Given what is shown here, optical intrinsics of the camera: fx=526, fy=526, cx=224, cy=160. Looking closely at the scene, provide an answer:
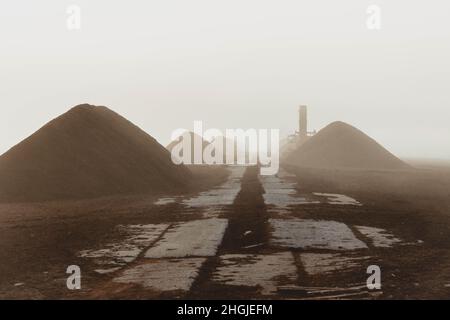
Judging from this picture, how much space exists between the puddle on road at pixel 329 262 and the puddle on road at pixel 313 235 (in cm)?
92

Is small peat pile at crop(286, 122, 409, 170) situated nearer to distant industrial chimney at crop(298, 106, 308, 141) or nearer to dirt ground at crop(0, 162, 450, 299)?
distant industrial chimney at crop(298, 106, 308, 141)

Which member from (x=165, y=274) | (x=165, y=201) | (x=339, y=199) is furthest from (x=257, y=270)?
(x=339, y=199)

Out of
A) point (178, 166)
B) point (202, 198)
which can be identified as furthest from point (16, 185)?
point (178, 166)

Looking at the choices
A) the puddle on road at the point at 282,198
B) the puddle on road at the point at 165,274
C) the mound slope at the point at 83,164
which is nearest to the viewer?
the puddle on road at the point at 165,274

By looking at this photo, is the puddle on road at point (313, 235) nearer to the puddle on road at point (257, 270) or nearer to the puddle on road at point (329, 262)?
the puddle on road at point (329, 262)

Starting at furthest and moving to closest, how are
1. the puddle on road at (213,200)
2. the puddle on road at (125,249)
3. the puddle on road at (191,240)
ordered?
the puddle on road at (213,200) < the puddle on road at (191,240) < the puddle on road at (125,249)

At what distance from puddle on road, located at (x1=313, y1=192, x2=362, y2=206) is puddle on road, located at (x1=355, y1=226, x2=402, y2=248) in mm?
6634

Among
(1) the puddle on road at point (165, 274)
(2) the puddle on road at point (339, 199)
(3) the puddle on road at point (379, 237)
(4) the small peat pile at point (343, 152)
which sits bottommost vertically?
(4) the small peat pile at point (343, 152)

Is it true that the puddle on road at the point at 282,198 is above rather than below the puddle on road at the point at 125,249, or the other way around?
below

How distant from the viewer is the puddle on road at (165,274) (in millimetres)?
8562

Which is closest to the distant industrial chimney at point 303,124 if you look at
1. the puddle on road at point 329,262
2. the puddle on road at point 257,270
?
the puddle on road at point 329,262

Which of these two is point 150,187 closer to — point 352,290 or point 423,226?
point 423,226
